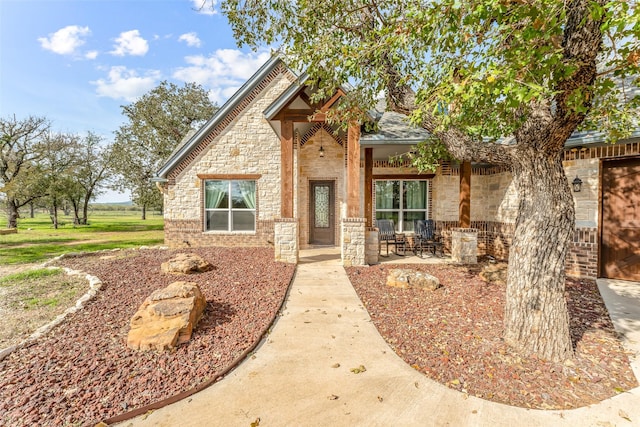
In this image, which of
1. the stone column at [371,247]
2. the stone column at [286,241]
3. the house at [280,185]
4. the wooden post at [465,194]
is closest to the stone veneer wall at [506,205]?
the house at [280,185]

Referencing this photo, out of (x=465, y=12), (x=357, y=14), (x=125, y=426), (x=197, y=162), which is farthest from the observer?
(x=197, y=162)

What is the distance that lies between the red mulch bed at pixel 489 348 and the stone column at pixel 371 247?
213 cm

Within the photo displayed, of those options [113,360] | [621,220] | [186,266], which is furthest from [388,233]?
[113,360]

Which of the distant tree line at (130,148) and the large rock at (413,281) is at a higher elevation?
the distant tree line at (130,148)

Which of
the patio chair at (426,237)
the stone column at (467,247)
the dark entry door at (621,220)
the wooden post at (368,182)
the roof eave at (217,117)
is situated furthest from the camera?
the roof eave at (217,117)

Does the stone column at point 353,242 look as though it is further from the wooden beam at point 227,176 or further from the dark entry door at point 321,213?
the wooden beam at point 227,176

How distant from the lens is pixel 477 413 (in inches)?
95.5

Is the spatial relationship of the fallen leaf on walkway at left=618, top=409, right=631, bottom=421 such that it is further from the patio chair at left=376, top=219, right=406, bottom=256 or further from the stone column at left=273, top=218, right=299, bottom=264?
the patio chair at left=376, top=219, right=406, bottom=256

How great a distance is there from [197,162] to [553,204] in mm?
10635

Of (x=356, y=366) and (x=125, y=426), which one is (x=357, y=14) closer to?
(x=356, y=366)

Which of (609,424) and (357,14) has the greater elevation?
(357,14)

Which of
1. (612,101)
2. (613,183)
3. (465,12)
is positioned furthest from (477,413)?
(613,183)

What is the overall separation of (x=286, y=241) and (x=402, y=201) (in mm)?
5013

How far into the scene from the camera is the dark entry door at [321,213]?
10.5m
